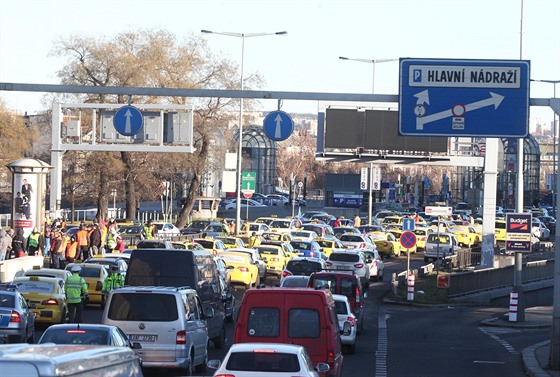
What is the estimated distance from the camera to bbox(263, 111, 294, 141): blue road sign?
87.2 feet

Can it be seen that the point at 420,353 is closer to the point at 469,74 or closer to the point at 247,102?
the point at 469,74

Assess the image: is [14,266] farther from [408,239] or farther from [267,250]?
[408,239]

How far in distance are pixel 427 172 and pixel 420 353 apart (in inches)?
6197

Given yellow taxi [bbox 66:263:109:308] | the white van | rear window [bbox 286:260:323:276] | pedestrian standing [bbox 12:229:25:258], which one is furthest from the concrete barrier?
the white van

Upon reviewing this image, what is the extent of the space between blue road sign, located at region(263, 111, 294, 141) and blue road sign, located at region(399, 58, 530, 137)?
16.2 feet

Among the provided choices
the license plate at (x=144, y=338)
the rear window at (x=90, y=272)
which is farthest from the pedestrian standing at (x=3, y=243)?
the license plate at (x=144, y=338)

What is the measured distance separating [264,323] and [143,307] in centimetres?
294

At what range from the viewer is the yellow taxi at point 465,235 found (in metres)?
70.9

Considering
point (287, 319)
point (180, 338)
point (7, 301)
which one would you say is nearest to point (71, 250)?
point (7, 301)

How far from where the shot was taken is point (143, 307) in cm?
1853

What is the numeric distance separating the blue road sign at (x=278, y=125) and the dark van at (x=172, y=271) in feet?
11.6

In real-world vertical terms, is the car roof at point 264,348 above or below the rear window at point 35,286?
above

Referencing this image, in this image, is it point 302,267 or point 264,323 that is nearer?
point 264,323

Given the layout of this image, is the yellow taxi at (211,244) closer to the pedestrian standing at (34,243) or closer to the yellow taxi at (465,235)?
the pedestrian standing at (34,243)
